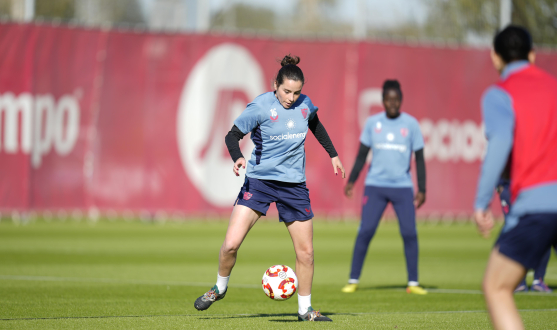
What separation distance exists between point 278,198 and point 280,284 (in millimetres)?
808

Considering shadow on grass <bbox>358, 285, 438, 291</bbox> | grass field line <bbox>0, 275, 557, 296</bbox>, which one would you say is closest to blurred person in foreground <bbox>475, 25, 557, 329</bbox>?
grass field line <bbox>0, 275, 557, 296</bbox>

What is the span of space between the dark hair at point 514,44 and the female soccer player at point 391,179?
525 cm

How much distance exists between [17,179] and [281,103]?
1426 centimetres

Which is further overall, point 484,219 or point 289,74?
point 289,74

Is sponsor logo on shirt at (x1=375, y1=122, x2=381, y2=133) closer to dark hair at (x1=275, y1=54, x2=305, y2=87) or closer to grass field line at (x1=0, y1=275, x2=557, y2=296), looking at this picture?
grass field line at (x1=0, y1=275, x2=557, y2=296)

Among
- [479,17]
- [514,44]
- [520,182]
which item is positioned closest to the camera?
[520,182]

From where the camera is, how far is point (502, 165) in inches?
175

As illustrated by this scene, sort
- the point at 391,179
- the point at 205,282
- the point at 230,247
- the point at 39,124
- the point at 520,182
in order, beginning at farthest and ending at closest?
the point at 39,124, the point at 205,282, the point at 391,179, the point at 230,247, the point at 520,182

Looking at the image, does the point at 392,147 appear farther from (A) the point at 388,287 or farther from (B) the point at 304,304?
(B) the point at 304,304

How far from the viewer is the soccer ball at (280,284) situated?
7079mm

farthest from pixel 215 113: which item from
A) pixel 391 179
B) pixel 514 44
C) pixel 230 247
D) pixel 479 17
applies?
pixel 514 44

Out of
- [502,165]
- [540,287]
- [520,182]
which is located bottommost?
[540,287]

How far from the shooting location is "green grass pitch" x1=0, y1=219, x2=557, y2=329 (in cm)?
724

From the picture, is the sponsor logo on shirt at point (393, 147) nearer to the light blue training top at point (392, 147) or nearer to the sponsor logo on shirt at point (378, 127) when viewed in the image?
the light blue training top at point (392, 147)
